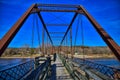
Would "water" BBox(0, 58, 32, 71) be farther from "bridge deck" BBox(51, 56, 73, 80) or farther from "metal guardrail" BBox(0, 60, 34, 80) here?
"bridge deck" BBox(51, 56, 73, 80)

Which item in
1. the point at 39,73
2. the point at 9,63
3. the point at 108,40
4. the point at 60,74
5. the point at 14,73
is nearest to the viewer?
the point at 14,73

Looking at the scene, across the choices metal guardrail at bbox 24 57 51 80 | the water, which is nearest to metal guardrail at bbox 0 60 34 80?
metal guardrail at bbox 24 57 51 80

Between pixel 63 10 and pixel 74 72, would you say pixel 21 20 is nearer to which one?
pixel 74 72

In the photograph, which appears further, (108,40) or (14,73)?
(108,40)

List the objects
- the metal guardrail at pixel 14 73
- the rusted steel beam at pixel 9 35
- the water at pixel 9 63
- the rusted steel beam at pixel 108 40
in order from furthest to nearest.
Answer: the water at pixel 9 63 → the rusted steel beam at pixel 108 40 → the rusted steel beam at pixel 9 35 → the metal guardrail at pixel 14 73

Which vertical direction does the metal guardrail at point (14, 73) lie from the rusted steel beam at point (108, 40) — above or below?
below

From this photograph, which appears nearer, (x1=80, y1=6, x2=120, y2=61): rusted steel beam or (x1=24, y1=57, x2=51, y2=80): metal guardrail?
(x1=24, y1=57, x2=51, y2=80): metal guardrail

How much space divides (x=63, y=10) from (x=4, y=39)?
9.27 meters

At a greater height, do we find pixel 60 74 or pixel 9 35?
pixel 9 35

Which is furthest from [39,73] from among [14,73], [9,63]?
[9,63]

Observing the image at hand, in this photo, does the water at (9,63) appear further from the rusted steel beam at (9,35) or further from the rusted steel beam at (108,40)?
the rusted steel beam at (108,40)

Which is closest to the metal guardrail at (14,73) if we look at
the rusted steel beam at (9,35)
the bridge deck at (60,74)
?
the rusted steel beam at (9,35)

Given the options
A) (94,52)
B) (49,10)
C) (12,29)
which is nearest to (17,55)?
(94,52)

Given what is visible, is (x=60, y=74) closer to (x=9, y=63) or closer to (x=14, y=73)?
(x=14, y=73)
